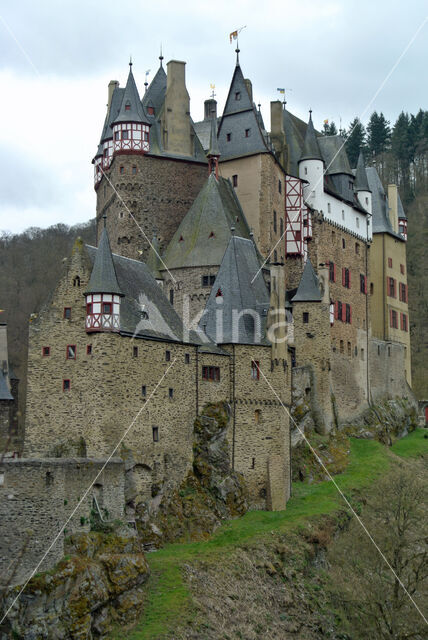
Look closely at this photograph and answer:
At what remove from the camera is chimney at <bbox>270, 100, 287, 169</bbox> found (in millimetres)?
64000

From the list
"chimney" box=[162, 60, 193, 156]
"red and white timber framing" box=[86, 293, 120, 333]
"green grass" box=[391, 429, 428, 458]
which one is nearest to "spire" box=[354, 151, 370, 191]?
"chimney" box=[162, 60, 193, 156]

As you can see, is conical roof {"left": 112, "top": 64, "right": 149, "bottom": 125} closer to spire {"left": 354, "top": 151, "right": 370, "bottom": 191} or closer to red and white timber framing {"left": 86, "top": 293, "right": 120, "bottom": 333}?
spire {"left": 354, "top": 151, "right": 370, "bottom": 191}

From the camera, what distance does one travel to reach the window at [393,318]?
71.6 meters

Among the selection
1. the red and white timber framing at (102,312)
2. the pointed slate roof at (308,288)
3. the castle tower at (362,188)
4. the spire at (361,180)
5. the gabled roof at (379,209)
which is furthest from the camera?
the gabled roof at (379,209)

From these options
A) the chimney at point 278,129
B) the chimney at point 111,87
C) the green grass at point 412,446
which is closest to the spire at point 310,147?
the chimney at point 278,129

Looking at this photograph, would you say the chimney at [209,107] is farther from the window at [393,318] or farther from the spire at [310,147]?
the window at [393,318]

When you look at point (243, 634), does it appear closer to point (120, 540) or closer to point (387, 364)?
point (120, 540)

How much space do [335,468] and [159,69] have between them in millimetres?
27724

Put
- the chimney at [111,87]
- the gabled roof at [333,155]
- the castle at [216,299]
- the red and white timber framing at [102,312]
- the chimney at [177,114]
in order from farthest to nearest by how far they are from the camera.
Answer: the gabled roof at [333,155], the chimney at [111,87], the chimney at [177,114], the castle at [216,299], the red and white timber framing at [102,312]

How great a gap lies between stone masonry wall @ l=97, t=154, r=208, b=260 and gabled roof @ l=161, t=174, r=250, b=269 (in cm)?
181

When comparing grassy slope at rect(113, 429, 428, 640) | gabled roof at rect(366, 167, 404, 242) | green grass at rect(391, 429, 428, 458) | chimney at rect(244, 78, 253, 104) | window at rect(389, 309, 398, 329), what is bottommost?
grassy slope at rect(113, 429, 428, 640)

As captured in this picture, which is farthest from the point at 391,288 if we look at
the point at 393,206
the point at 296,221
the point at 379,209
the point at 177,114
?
the point at 177,114

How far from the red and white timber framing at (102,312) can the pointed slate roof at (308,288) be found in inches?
587

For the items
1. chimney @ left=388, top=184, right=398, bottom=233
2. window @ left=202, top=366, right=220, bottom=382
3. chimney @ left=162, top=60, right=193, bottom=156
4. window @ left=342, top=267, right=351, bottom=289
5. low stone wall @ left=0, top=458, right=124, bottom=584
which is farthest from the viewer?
chimney @ left=388, top=184, right=398, bottom=233
